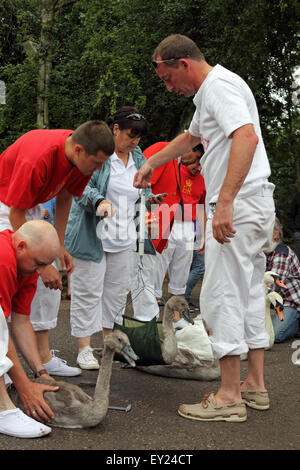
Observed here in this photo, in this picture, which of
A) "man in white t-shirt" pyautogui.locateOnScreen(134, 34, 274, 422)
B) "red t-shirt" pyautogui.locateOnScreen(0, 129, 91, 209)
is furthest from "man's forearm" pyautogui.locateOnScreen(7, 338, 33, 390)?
"man in white t-shirt" pyautogui.locateOnScreen(134, 34, 274, 422)

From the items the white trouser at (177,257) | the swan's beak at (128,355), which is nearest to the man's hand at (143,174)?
the swan's beak at (128,355)

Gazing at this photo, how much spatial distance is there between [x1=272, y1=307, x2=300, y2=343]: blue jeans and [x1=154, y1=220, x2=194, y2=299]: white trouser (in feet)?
4.29

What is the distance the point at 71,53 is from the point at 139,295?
1206cm

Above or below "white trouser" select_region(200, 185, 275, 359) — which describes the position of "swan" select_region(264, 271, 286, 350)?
below

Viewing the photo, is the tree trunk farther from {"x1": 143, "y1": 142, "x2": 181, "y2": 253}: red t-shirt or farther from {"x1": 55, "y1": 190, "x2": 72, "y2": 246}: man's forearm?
{"x1": 55, "y1": 190, "x2": 72, "y2": 246}: man's forearm

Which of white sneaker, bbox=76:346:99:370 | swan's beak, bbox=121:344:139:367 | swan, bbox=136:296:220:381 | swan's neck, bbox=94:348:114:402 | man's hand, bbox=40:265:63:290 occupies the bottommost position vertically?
white sneaker, bbox=76:346:99:370

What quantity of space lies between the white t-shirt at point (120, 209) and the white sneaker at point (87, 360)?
95 cm

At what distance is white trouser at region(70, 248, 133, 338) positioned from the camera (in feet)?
17.3

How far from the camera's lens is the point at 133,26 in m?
15.2

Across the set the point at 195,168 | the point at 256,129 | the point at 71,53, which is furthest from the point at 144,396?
the point at 71,53

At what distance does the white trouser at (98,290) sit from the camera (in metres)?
5.27

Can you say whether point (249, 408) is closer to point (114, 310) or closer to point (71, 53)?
point (114, 310)

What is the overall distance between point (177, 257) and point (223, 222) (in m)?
3.83

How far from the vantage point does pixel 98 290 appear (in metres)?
5.32
